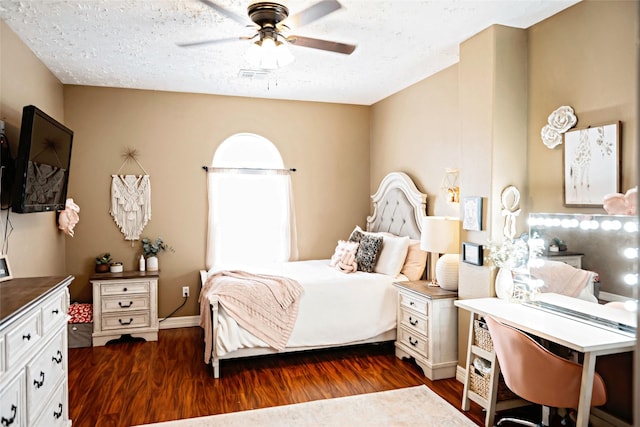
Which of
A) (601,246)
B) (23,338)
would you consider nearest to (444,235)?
(601,246)

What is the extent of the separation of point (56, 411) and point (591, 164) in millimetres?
3454

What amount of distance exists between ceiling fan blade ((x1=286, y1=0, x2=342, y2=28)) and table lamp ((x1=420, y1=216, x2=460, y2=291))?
1.93m

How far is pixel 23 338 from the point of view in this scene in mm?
1953

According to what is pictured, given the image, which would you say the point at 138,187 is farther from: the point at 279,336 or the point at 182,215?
the point at 279,336

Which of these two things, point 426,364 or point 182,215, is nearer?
point 426,364

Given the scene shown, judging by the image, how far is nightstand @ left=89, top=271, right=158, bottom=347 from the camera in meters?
4.38

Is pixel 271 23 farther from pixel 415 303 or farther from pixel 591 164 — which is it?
pixel 415 303

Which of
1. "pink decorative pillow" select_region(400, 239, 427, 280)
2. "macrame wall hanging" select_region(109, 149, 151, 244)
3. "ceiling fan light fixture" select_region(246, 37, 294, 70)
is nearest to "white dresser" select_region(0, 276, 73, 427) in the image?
"ceiling fan light fixture" select_region(246, 37, 294, 70)

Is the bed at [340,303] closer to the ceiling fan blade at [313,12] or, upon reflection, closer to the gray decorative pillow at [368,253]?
the gray decorative pillow at [368,253]

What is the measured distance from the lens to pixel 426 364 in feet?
11.6

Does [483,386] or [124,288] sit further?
[124,288]

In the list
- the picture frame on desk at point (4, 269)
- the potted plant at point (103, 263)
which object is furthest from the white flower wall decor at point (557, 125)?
the potted plant at point (103, 263)

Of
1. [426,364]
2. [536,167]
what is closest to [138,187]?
[426,364]

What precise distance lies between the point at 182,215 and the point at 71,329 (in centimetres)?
161
